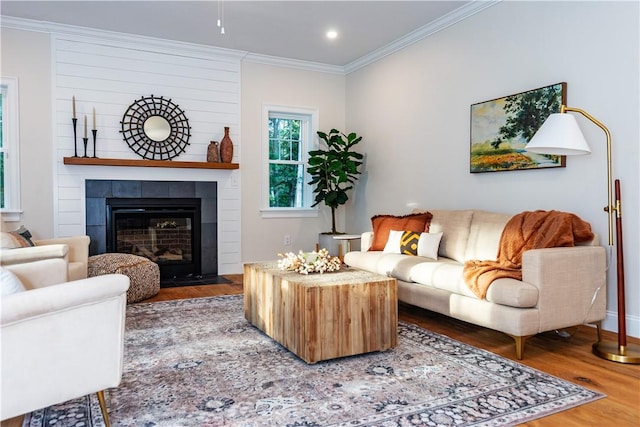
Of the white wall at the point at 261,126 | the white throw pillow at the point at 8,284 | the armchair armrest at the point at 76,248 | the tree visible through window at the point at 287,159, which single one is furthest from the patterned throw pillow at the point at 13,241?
the tree visible through window at the point at 287,159

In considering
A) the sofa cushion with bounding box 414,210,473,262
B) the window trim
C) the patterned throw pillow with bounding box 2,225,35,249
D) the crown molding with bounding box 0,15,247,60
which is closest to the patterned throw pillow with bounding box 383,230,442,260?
the sofa cushion with bounding box 414,210,473,262

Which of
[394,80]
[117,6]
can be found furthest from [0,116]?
[394,80]

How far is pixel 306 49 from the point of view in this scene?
5484mm

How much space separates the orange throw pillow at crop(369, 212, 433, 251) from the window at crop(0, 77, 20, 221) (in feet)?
11.7

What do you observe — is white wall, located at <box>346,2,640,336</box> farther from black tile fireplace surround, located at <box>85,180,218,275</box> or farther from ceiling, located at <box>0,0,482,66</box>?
black tile fireplace surround, located at <box>85,180,218,275</box>

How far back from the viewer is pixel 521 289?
260 cm

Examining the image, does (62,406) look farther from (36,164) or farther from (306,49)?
(306,49)

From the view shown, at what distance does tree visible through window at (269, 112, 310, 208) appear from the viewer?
19.7 ft

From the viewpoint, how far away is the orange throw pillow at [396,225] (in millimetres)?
4133

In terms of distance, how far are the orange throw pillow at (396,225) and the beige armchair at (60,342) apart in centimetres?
287

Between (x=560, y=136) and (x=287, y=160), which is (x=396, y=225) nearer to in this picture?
(x=560, y=136)

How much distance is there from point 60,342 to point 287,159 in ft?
15.3

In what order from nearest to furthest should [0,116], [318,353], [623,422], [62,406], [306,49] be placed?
[623,422]
[62,406]
[318,353]
[0,116]
[306,49]

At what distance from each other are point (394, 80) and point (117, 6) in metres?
2.96
